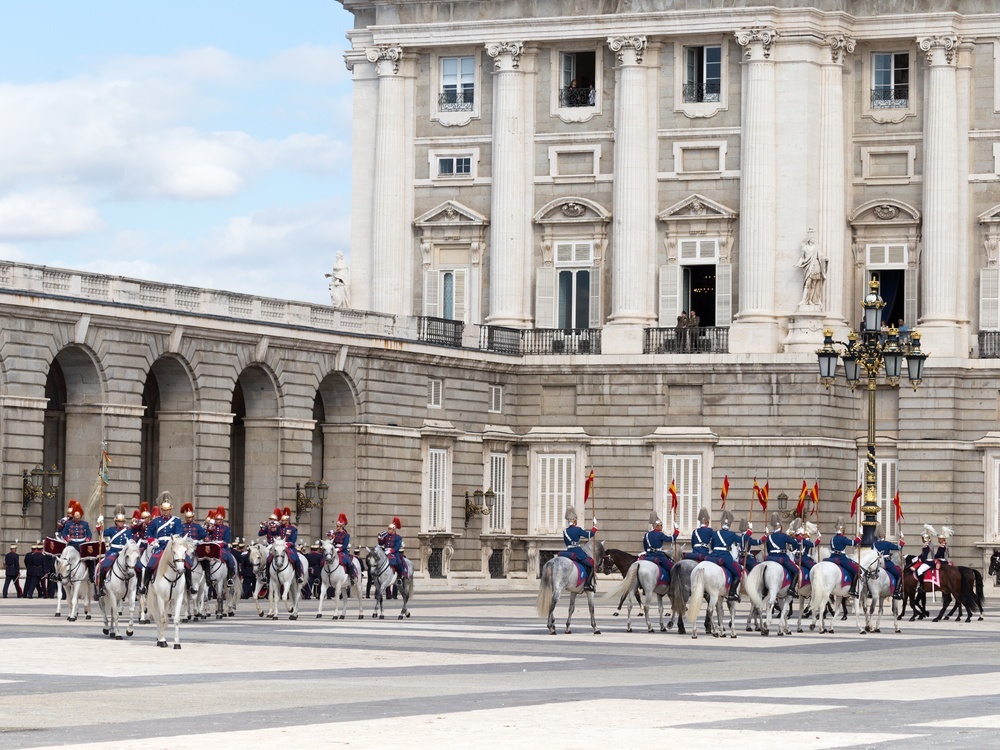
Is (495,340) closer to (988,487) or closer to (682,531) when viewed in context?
(682,531)

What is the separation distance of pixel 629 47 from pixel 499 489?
14.4 m

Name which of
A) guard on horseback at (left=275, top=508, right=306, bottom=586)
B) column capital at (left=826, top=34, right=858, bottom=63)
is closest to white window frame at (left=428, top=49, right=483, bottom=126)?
column capital at (left=826, top=34, right=858, bottom=63)

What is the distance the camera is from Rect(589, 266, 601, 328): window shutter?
248 ft

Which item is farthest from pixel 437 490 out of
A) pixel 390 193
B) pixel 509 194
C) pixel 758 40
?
pixel 758 40

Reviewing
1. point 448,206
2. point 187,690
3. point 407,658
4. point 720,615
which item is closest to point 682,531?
point 448,206

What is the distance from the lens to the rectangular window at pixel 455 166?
77.0 metres

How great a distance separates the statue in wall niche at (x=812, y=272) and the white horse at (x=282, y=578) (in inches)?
1196

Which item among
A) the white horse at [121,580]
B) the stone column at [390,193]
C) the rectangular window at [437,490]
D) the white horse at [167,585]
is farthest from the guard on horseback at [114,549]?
the stone column at [390,193]

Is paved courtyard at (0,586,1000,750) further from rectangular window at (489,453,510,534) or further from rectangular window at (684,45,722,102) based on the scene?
rectangular window at (684,45,722,102)

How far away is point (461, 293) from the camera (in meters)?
77.1

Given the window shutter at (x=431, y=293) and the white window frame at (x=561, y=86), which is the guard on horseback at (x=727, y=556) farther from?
the window shutter at (x=431, y=293)

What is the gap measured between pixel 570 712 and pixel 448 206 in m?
54.1

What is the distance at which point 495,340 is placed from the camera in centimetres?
7425

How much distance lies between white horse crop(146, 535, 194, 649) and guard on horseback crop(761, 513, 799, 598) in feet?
40.2
